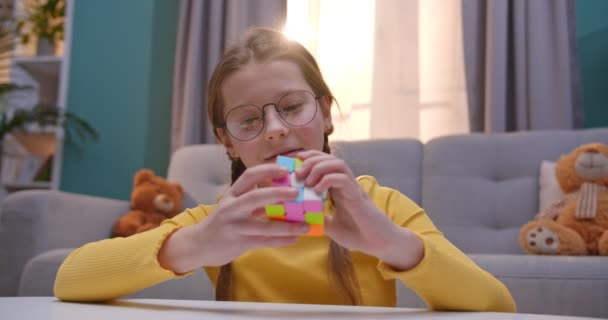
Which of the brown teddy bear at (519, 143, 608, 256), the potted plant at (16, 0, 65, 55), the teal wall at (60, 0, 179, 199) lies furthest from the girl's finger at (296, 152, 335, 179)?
the potted plant at (16, 0, 65, 55)

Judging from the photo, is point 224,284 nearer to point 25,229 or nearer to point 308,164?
point 308,164

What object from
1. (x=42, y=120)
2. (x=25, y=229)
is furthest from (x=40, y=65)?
(x=25, y=229)

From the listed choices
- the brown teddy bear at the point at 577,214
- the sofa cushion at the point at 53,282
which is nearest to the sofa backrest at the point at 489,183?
the brown teddy bear at the point at 577,214

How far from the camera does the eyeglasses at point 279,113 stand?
90 centimetres

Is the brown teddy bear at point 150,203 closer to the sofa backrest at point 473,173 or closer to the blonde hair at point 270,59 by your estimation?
the sofa backrest at point 473,173

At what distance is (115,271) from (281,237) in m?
0.30

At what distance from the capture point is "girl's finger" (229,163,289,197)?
610 mm

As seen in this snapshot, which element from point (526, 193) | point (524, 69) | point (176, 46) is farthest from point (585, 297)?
point (176, 46)

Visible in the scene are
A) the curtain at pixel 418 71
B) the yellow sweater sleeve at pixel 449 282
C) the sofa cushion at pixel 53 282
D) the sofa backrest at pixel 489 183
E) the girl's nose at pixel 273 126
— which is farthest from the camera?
the curtain at pixel 418 71

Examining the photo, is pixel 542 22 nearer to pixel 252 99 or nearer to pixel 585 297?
pixel 585 297

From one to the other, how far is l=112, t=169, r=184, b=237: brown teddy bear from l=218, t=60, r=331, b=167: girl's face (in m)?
1.29

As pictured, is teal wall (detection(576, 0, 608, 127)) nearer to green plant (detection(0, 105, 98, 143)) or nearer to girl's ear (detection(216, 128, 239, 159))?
girl's ear (detection(216, 128, 239, 159))

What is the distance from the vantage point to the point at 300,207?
1.90 ft

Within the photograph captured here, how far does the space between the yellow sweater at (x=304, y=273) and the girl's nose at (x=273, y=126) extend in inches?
6.7
